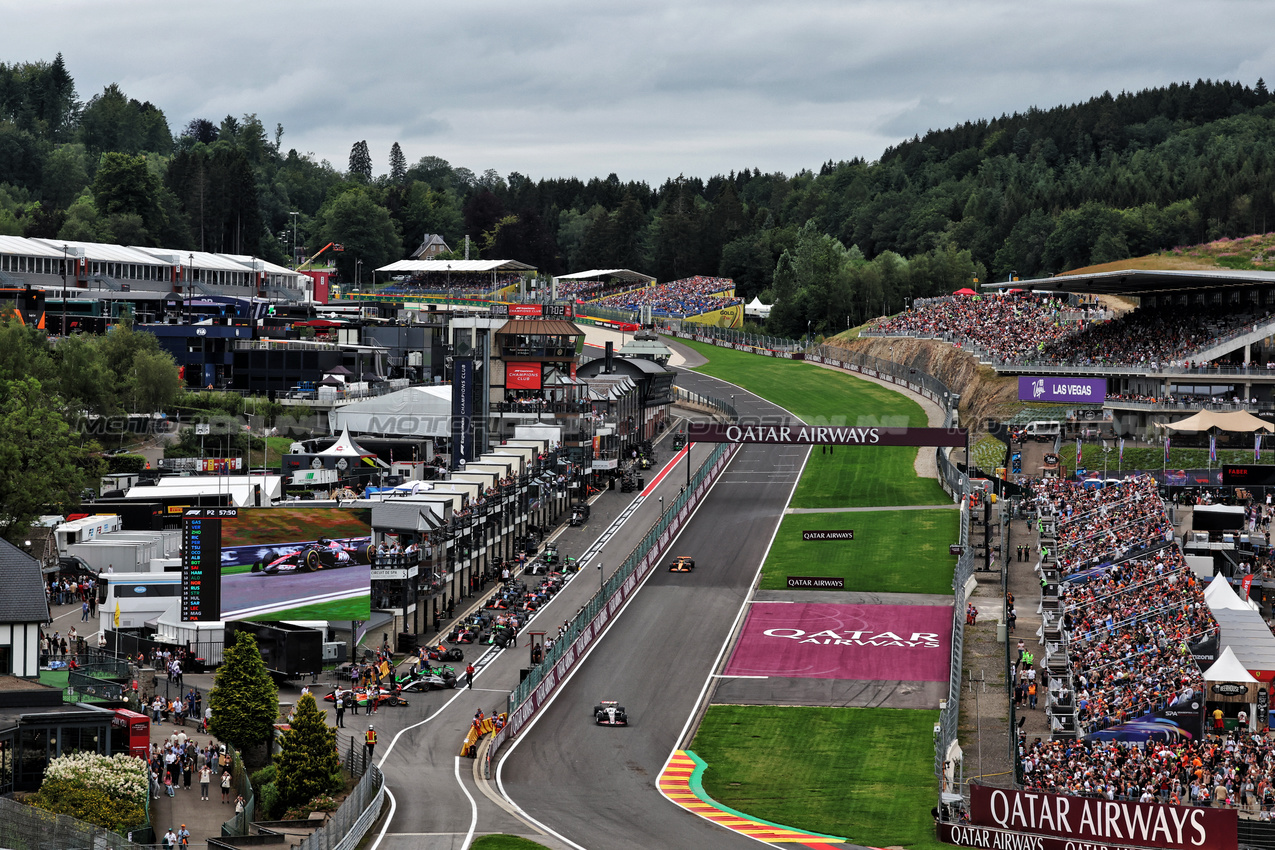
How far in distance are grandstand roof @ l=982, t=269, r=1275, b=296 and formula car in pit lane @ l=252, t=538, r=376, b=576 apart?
2129 inches

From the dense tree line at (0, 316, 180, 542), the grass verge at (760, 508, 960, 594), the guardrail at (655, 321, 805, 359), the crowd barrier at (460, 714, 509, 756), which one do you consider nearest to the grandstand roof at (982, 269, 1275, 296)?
the grass verge at (760, 508, 960, 594)

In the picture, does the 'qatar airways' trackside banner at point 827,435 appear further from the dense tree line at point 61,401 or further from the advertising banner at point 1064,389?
the dense tree line at point 61,401

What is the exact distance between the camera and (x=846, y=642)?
65.2m

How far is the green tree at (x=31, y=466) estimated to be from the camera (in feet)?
247

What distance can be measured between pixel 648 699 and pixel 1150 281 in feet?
187

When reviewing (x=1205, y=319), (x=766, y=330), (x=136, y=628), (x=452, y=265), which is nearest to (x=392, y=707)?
(x=136, y=628)

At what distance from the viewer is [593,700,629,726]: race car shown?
2131 inches

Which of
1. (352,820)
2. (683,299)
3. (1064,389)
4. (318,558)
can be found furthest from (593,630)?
(683,299)

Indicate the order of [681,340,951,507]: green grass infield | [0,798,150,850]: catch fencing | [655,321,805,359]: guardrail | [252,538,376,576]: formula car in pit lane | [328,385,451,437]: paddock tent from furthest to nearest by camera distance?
[655,321,805,359]: guardrail → [328,385,451,437]: paddock tent → [681,340,951,507]: green grass infield → [252,538,376,576]: formula car in pit lane → [0,798,150,850]: catch fencing

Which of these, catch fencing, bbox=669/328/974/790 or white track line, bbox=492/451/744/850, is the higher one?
catch fencing, bbox=669/328/974/790

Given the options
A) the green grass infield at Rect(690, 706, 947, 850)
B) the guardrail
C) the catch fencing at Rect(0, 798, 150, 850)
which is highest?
the guardrail

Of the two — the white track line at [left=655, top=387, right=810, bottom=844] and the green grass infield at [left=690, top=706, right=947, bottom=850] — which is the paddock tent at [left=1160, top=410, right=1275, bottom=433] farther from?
the green grass infield at [left=690, top=706, right=947, bottom=850]

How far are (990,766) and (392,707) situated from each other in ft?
67.6

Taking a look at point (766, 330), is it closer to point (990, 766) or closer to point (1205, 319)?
point (1205, 319)
